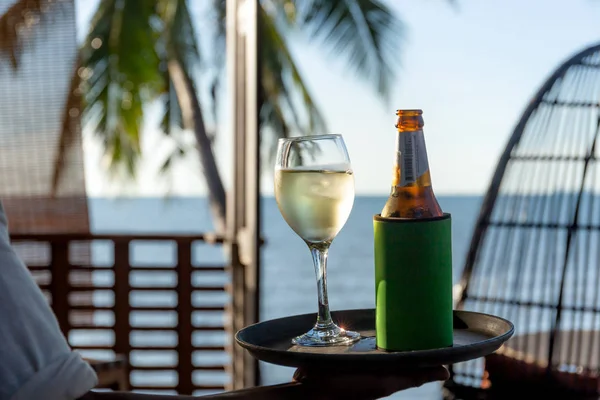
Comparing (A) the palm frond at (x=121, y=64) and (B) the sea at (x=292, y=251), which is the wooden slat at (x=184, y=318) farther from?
(B) the sea at (x=292, y=251)

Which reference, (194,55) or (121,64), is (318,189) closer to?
(121,64)

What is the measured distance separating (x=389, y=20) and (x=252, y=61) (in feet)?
15.6

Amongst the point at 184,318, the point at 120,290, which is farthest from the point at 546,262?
the point at 120,290

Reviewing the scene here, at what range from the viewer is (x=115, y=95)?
8172mm

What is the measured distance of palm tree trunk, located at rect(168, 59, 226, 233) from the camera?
24.6 feet

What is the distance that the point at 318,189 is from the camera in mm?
892

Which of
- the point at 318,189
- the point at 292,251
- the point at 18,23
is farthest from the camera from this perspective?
the point at 292,251

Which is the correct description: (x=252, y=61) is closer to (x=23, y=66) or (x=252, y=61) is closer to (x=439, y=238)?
(x=23, y=66)

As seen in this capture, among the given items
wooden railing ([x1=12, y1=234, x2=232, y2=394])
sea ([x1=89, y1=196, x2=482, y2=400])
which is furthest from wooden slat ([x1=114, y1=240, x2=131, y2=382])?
sea ([x1=89, y1=196, x2=482, y2=400])

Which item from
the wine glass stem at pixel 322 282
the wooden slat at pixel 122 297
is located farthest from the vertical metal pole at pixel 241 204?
the wine glass stem at pixel 322 282

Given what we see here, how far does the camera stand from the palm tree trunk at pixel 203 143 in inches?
296

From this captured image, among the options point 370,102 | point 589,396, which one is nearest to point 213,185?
point 589,396

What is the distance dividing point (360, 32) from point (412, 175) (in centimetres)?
685

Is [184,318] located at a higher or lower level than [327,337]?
lower
